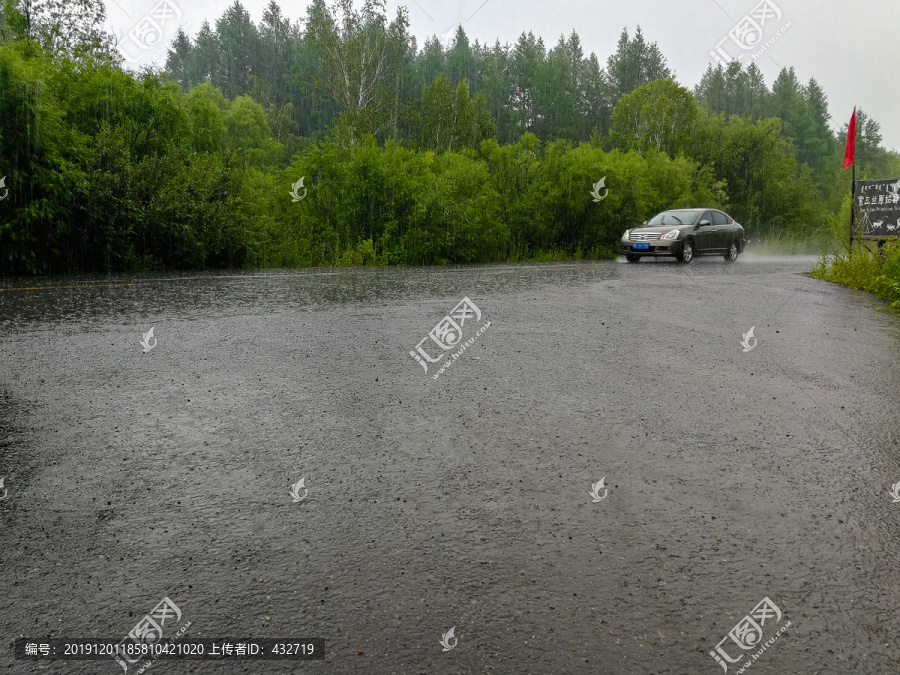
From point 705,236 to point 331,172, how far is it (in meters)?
12.2

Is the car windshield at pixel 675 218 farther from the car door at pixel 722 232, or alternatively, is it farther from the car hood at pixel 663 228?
the car door at pixel 722 232

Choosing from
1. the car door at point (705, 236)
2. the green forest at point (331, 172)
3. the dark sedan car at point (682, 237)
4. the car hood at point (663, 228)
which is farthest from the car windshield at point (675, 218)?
the green forest at point (331, 172)

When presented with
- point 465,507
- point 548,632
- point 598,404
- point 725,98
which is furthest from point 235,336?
point 725,98

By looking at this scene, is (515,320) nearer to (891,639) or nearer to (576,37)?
(891,639)

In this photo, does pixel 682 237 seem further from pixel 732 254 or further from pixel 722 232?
pixel 732 254

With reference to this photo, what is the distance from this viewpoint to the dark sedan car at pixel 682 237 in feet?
73.6

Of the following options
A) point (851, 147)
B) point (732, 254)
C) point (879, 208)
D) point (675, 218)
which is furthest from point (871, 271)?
point (732, 254)

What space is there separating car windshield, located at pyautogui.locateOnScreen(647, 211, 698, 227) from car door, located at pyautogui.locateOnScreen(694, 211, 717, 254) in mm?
285

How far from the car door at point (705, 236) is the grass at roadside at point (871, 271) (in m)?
5.88

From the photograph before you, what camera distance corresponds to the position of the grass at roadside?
1266cm

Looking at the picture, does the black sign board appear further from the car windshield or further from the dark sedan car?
the car windshield

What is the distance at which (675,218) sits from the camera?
2378cm

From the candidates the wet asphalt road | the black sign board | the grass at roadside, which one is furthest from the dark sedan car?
the wet asphalt road

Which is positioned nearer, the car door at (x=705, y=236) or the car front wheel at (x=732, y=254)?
the car door at (x=705, y=236)
